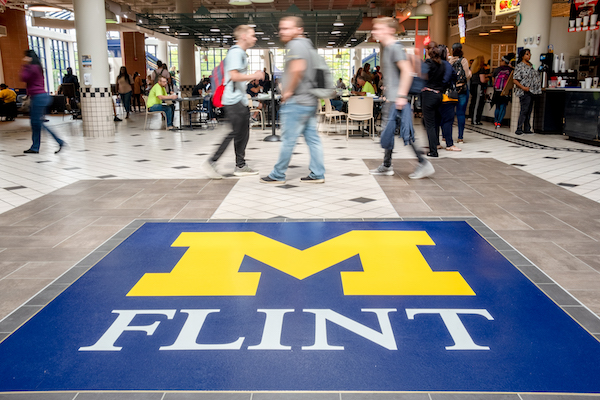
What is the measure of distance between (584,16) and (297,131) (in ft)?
23.7

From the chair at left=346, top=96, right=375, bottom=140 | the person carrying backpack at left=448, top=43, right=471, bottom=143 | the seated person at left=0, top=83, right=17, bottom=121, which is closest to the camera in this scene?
the person carrying backpack at left=448, top=43, right=471, bottom=143

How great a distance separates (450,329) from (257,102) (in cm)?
879

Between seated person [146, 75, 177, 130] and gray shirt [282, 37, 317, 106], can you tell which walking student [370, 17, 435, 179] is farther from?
seated person [146, 75, 177, 130]

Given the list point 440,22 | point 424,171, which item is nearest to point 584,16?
point 424,171

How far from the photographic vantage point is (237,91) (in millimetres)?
4965

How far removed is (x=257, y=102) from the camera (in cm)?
1037

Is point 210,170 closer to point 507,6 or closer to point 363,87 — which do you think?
point 363,87

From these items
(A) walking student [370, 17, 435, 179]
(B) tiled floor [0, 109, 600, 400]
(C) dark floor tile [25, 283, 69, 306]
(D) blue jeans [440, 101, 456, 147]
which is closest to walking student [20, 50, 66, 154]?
(B) tiled floor [0, 109, 600, 400]

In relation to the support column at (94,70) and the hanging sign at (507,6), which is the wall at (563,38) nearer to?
the hanging sign at (507,6)

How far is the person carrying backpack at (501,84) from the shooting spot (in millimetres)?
10004

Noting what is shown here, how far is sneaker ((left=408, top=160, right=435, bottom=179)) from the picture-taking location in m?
5.20

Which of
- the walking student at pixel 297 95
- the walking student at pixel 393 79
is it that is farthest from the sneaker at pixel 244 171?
the walking student at pixel 393 79

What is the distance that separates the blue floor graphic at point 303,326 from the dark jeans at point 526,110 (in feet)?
23.0

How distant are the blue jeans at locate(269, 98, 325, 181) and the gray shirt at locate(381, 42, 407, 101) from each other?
76cm
